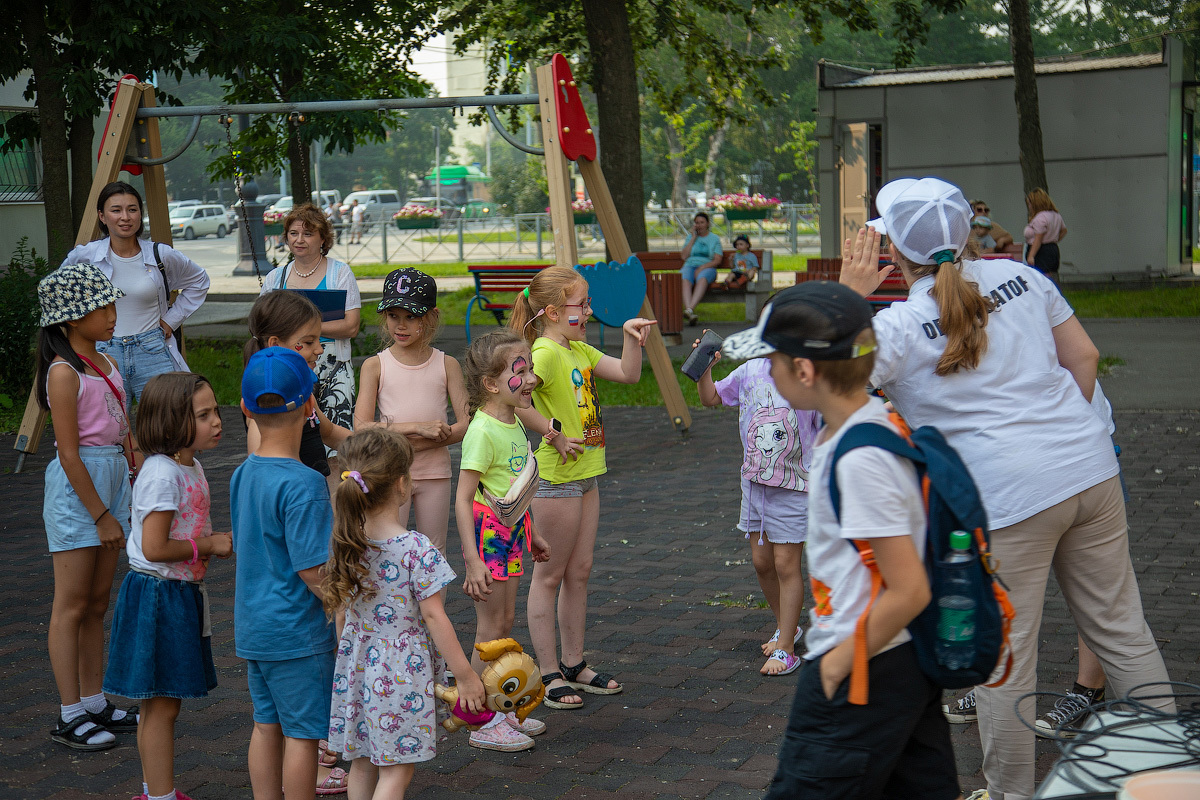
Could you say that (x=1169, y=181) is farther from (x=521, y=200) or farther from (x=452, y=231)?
(x=521, y=200)

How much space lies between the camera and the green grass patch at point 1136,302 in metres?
17.9

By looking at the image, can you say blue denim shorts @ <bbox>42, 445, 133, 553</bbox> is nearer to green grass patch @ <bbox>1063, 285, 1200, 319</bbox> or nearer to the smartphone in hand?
the smartphone in hand

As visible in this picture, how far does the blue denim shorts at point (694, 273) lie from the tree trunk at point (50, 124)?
8561mm

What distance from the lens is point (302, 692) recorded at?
3.23 m

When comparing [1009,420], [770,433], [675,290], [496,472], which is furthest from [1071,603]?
[675,290]

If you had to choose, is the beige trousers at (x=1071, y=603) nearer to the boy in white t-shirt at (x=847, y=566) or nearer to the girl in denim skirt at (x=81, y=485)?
the boy in white t-shirt at (x=847, y=566)

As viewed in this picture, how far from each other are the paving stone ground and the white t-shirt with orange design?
4.92ft

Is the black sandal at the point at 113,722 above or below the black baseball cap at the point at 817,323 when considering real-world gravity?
below

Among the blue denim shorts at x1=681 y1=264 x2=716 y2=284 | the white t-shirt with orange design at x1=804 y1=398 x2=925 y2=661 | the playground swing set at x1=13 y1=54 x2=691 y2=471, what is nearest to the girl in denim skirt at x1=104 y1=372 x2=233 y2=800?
the white t-shirt with orange design at x1=804 y1=398 x2=925 y2=661

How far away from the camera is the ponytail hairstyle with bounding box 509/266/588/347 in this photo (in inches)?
178

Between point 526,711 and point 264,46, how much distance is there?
38.0 ft

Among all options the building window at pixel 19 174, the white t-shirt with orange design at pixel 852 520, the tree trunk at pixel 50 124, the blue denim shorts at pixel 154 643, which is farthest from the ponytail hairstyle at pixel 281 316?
the building window at pixel 19 174

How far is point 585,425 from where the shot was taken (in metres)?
4.59

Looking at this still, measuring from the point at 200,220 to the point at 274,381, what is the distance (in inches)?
1991
